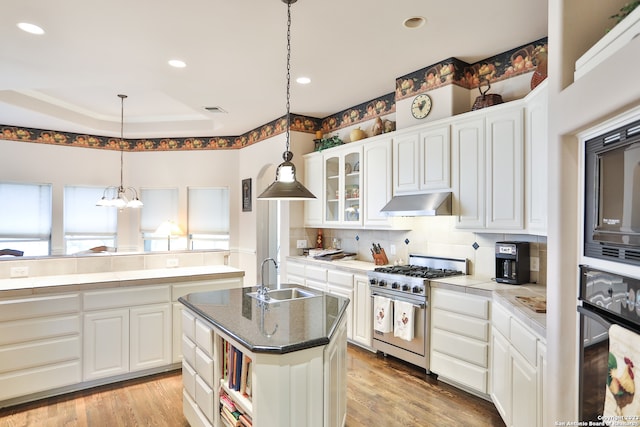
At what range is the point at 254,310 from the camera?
2.27m

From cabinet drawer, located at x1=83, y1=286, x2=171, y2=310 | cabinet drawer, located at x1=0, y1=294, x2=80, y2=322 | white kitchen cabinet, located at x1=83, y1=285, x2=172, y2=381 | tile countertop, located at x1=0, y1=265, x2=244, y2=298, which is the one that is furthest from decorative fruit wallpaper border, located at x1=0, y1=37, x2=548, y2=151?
cabinet drawer, located at x1=0, y1=294, x2=80, y2=322

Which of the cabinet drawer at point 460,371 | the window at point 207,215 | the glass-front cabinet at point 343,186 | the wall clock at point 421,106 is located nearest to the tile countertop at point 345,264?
the glass-front cabinet at point 343,186

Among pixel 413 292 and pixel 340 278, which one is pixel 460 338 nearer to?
pixel 413 292

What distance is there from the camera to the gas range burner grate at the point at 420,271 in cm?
343

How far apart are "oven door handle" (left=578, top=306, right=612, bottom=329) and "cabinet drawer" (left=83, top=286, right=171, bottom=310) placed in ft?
10.4

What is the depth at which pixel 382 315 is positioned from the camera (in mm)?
3668

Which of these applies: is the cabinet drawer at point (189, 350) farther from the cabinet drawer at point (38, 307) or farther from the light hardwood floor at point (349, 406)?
the cabinet drawer at point (38, 307)

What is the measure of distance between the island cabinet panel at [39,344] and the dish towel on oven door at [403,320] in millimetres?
2756

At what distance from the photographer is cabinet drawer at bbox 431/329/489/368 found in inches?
114

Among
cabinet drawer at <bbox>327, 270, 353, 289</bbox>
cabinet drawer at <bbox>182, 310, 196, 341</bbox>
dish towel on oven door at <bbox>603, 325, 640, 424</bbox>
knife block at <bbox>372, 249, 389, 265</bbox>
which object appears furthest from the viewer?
knife block at <bbox>372, 249, 389, 265</bbox>

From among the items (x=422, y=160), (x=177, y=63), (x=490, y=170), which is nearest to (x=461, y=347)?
(x=490, y=170)

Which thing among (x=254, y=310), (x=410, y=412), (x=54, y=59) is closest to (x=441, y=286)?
(x=410, y=412)

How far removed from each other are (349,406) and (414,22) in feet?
9.76

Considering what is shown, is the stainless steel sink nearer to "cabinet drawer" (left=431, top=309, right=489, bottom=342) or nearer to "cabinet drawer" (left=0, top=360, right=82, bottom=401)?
"cabinet drawer" (left=431, top=309, right=489, bottom=342)
